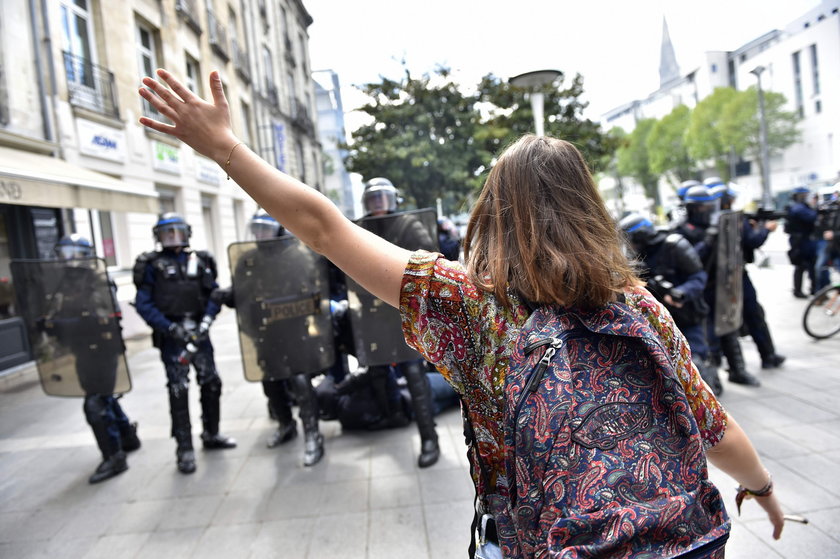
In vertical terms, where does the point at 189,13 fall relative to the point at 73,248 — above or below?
above

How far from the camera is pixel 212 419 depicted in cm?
405

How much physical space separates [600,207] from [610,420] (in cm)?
40

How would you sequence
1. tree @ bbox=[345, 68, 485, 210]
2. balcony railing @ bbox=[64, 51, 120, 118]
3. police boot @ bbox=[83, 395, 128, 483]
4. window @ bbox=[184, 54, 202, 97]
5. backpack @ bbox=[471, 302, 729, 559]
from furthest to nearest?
tree @ bbox=[345, 68, 485, 210]
window @ bbox=[184, 54, 202, 97]
balcony railing @ bbox=[64, 51, 120, 118]
police boot @ bbox=[83, 395, 128, 483]
backpack @ bbox=[471, 302, 729, 559]

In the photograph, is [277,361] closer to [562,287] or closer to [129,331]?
[562,287]

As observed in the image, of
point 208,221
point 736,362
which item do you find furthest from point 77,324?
point 208,221

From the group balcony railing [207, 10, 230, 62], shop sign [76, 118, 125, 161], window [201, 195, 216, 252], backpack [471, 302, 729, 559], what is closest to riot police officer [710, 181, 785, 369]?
backpack [471, 302, 729, 559]

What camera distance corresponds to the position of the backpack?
2.60ft

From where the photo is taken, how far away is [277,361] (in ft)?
12.2

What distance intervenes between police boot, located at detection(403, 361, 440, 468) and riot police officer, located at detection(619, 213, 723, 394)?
177 cm

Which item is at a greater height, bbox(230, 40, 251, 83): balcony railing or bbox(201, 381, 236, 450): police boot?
bbox(230, 40, 251, 83): balcony railing

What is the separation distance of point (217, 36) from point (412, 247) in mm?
13845

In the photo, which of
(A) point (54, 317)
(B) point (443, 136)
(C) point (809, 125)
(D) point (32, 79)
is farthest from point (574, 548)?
(C) point (809, 125)

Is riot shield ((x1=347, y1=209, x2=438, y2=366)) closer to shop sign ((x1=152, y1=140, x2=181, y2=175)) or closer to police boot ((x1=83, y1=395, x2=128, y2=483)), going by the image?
police boot ((x1=83, y1=395, x2=128, y2=483))

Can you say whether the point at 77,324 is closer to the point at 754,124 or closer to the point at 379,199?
the point at 379,199
